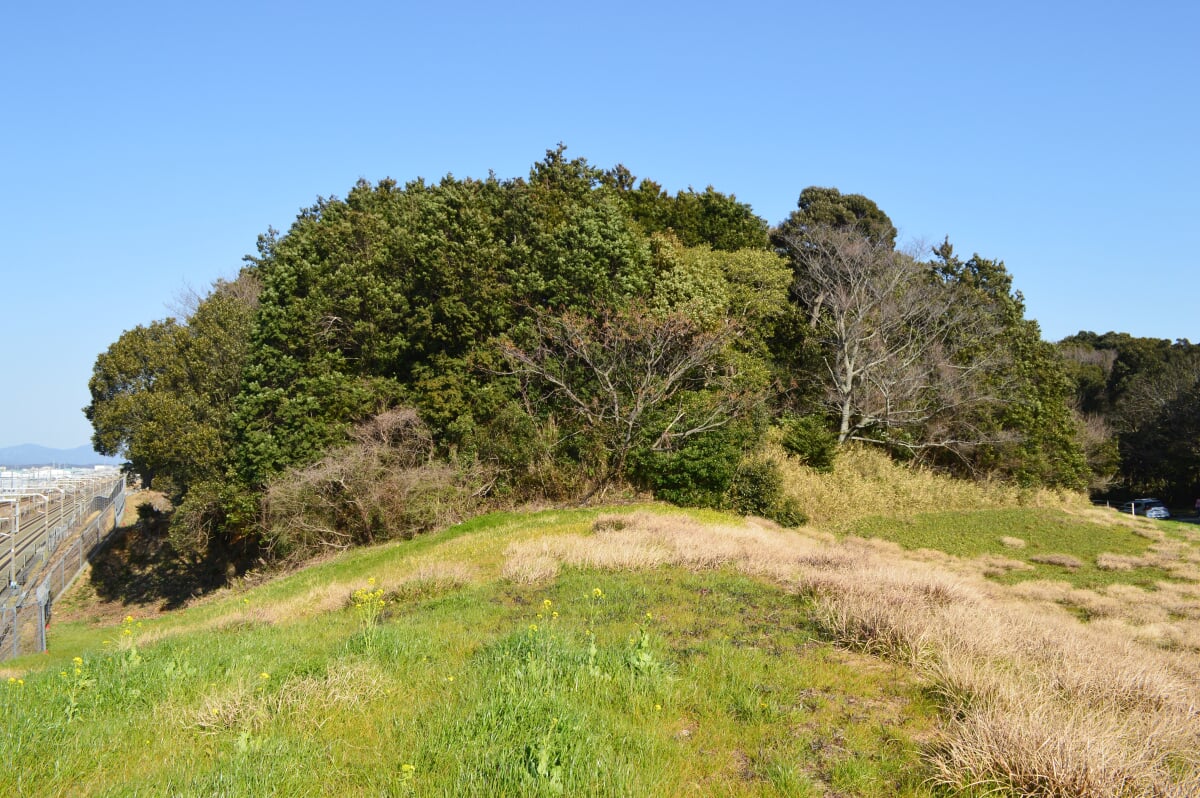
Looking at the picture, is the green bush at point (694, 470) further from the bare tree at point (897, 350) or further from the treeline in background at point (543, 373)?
the bare tree at point (897, 350)

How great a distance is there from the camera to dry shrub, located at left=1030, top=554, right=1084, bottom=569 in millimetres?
19288

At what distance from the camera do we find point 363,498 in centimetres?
2275

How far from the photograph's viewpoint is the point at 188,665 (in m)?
6.56

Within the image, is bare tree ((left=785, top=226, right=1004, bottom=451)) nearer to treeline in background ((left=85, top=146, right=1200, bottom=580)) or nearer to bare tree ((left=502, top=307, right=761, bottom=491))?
treeline in background ((left=85, top=146, right=1200, bottom=580))

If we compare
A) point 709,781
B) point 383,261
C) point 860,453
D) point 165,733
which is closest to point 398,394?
point 383,261

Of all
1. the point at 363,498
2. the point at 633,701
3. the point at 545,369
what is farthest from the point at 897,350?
the point at 633,701

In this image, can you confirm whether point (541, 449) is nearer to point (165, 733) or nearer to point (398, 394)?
point (398, 394)

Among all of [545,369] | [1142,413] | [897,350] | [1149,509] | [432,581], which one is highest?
[897,350]

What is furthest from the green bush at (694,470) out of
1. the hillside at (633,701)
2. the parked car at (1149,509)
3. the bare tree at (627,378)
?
the parked car at (1149,509)

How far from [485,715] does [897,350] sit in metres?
30.7

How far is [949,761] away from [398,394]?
23.4m

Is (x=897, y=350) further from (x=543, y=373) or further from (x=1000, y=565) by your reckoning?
(x=543, y=373)

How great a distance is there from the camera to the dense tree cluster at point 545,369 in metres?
24.3

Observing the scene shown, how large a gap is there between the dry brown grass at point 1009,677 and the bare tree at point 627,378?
39.2ft
